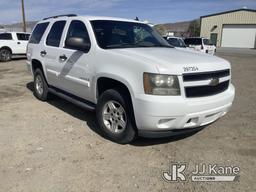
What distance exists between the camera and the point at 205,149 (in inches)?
167

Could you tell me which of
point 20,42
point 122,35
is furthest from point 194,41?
point 122,35

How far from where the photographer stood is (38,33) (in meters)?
6.79

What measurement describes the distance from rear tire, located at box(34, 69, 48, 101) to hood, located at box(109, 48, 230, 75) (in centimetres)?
283

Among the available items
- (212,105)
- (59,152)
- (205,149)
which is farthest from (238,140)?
(59,152)

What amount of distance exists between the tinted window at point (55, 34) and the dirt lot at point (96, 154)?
4.77 ft

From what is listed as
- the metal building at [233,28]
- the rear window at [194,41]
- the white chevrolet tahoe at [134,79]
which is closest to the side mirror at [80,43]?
the white chevrolet tahoe at [134,79]

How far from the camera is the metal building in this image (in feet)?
141

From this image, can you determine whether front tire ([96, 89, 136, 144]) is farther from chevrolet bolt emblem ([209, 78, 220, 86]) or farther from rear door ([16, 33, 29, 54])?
rear door ([16, 33, 29, 54])

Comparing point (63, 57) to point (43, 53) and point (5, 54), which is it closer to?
point (43, 53)

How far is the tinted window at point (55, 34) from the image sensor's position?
5711 mm

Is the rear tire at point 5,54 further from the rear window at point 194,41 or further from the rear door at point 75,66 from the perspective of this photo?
the rear window at point 194,41

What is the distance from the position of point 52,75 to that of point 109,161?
9.43ft

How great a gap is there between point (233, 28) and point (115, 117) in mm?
44697

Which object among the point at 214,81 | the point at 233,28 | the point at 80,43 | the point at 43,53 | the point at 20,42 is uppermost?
the point at 80,43
